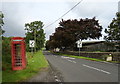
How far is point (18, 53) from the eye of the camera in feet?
41.8

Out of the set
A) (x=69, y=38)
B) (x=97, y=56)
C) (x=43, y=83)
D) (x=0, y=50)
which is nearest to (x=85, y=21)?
(x=69, y=38)

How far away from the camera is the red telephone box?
39.9 ft

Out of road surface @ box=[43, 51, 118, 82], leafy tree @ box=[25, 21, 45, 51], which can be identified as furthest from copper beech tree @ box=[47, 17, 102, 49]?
road surface @ box=[43, 51, 118, 82]

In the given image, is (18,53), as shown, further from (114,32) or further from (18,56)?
(114,32)

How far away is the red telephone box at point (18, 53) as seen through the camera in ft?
39.9

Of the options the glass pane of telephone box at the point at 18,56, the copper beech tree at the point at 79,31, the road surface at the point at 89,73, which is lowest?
the road surface at the point at 89,73

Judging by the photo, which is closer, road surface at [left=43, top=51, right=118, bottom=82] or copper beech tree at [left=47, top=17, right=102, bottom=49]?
road surface at [left=43, top=51, right=118, bottom=82]

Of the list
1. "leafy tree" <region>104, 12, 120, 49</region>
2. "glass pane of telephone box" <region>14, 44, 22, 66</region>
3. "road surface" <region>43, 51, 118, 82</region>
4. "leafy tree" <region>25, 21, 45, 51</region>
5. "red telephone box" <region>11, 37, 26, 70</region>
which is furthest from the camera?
"leafy tree" <region>25, 21, 45, 51</region>

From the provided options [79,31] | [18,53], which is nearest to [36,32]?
[79,31]

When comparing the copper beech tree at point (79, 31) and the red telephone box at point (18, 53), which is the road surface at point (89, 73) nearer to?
the red telephone box at point (18, 53)

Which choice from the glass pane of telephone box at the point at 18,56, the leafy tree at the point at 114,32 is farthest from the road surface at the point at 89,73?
the leafy tree at the point at 114,32

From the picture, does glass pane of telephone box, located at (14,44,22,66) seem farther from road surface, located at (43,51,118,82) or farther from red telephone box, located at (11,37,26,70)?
road surface, located at (43,51,118,82)

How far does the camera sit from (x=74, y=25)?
43938mm

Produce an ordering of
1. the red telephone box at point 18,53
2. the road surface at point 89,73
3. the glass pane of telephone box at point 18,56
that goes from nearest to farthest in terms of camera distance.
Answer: the road surface at point 89,73, the red telephone box at point 18,53, the glass pane of telephone box at point 18,56
